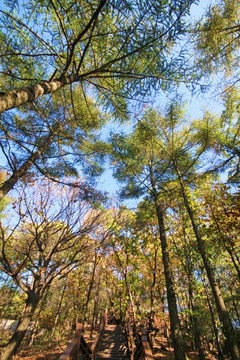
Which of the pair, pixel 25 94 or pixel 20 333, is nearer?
pixel 25 94

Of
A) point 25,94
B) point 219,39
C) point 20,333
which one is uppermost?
point 219,39

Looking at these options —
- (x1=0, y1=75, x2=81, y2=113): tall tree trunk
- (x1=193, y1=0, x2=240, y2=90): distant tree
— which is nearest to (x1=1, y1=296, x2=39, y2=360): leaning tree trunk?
(x1=0, y1=75, x2=81, y2=113): tall tree trunk

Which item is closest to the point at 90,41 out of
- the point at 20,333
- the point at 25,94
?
the point at 25,94

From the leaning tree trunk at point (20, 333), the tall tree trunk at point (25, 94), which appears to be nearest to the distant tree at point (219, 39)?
the tall tree trunk at point (25, 94)

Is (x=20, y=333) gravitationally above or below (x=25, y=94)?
below

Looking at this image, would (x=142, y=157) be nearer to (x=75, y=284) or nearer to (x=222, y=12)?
(x=222, y=12)

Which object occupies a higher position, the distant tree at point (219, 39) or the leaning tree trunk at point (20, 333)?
the distant tree at point (219, 39)

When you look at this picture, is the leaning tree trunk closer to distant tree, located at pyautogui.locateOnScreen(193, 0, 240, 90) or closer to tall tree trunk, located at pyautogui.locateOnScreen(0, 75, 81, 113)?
tall tree trunk, located at pyautogui.locateOnScreen(0, 75, 81, 113)

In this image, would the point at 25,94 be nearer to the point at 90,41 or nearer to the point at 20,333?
the point at 90,41

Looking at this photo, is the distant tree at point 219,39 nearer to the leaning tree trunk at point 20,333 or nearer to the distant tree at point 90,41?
the distant tree at point 90,41

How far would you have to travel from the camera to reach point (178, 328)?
4289mm

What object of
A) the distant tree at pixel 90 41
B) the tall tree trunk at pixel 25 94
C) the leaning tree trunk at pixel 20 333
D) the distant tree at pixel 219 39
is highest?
the distant tree at pixel 219 39

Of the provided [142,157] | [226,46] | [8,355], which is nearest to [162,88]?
[226,46]

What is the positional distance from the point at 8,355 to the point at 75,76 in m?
5.92
